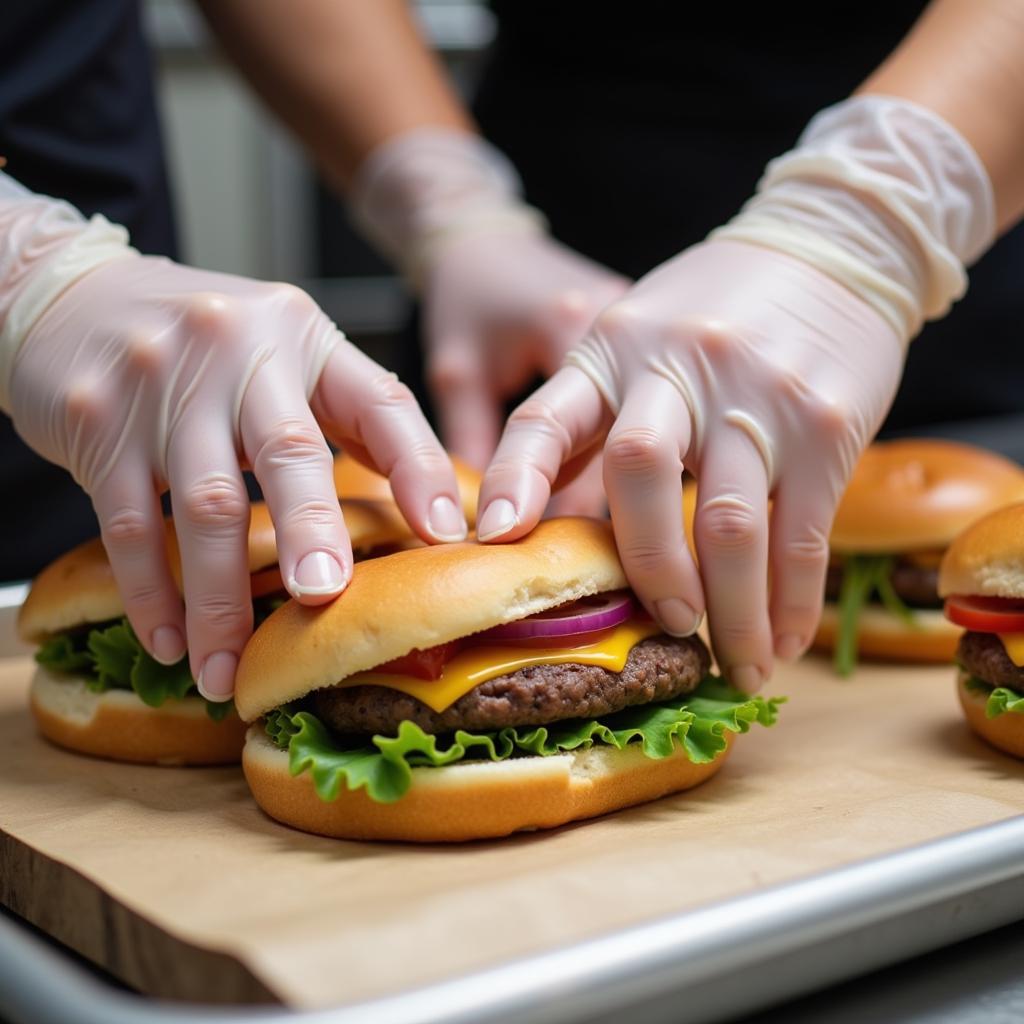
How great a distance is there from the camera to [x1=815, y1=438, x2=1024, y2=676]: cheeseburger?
294 cm

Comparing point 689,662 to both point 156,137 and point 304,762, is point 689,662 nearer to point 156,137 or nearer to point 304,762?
point 304,762

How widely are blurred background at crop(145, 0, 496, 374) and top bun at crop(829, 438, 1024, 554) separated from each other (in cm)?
460

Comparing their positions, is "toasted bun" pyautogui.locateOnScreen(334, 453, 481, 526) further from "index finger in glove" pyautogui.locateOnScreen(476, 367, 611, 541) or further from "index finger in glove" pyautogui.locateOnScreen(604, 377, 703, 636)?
"index finger in glove" pyautogui.locateOnScreen(604, 377, 703, 636)

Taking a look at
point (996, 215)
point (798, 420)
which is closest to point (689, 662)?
point (798, 420)

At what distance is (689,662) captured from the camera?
2.14 meters

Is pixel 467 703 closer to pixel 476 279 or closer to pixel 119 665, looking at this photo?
pixel 119 665

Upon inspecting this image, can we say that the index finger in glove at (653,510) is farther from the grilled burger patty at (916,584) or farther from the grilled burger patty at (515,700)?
the grilled burger patty at (916,584)

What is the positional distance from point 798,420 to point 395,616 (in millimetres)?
787

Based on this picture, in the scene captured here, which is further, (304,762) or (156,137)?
(156,137)

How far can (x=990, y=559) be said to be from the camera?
230 centimetres

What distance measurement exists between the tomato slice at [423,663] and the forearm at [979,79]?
137cm

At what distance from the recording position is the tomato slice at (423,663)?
1.93m

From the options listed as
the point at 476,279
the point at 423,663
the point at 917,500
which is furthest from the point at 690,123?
the point at 423,663

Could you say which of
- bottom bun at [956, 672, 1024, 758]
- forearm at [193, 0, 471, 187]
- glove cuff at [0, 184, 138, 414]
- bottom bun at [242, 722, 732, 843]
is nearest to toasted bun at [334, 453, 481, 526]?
glove cuff at [0, 184, 138, 414]
